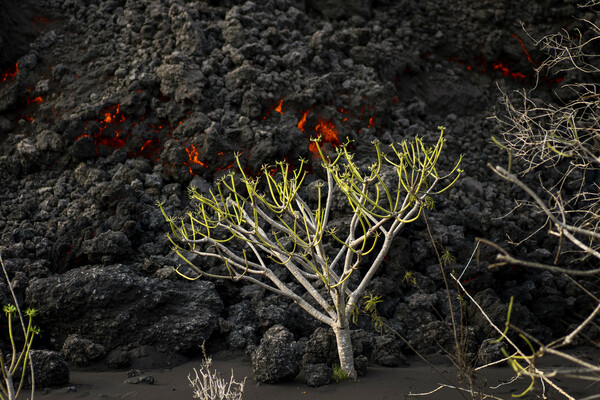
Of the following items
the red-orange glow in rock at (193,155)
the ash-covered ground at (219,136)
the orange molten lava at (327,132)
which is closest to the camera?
the ash-covered ground at (219,136)

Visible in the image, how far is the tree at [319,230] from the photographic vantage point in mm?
4695

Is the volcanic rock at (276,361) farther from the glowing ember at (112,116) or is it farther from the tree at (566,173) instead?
the glowing ember at (112,116)

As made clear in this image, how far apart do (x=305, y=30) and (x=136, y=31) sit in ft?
10.1

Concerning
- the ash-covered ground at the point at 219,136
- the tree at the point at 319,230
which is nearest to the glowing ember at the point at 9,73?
the ash-covered ground at the point at 219,136

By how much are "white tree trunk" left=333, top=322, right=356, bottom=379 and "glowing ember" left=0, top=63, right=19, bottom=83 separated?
311 inches

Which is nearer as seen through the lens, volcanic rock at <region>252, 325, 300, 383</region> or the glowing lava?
volcanic rock at <region>252, 325, 300, 383</region>

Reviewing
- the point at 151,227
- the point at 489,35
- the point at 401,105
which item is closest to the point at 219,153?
the point at 151,227

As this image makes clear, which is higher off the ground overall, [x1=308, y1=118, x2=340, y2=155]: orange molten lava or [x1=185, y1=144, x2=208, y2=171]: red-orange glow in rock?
[x1=185, y1=144, x2=208, y2=171]: red-orange glow in rock

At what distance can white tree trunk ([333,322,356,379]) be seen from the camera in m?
5.04

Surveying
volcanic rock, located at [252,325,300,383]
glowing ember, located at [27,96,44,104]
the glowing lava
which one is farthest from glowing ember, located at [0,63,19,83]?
volcanic rock, located at [252,325,300,383]

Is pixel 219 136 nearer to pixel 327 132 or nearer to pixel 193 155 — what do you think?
pixel 193 155

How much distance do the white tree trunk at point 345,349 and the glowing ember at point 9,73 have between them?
25.9 feet

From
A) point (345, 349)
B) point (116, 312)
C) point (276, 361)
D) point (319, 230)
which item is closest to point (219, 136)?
point (116, 312)

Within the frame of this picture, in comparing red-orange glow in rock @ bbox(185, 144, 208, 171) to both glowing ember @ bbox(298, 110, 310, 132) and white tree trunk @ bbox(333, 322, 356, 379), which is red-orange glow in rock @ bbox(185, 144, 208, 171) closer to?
glowing ember @ bbox(298, 110, 310, 132)
